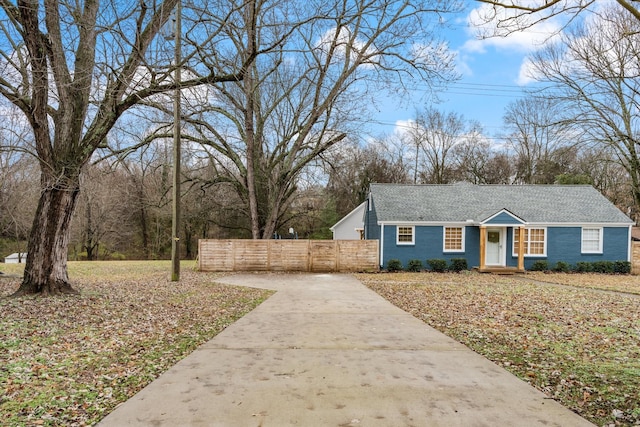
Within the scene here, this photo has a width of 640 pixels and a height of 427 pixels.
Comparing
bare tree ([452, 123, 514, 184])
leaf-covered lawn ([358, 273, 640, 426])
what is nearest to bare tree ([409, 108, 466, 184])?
bare tree ([452, 123, 514, 184])

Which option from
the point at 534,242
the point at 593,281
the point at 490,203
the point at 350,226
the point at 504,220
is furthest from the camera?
the point at 350,226

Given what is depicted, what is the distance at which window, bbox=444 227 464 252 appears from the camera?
19.1 meters

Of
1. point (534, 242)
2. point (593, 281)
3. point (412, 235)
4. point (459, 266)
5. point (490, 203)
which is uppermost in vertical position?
point (490, 203)

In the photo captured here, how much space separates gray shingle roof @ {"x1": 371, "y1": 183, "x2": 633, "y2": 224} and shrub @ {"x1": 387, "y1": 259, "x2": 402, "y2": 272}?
6.30ft

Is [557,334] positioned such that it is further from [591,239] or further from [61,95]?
[591,239]

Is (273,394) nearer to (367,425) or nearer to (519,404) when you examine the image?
(367,425)

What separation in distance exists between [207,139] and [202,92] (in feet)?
39.2

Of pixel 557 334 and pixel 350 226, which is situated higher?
pixel 350 226

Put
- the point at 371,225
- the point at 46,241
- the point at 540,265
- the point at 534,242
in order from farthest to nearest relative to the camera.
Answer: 1. the point at 371,225
2. the point at 534,242
3. the point at 540,265
4. the point at 46,241

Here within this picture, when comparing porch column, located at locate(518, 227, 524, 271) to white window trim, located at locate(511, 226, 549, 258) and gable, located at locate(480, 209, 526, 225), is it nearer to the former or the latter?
gable, located at locate(480, 209, 526, 225)

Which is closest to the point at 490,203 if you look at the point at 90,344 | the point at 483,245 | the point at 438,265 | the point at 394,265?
the point at 483,245

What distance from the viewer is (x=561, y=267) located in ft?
61.5

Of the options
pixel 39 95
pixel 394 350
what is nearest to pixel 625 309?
pixel 394 350

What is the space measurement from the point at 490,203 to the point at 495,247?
250 cm
